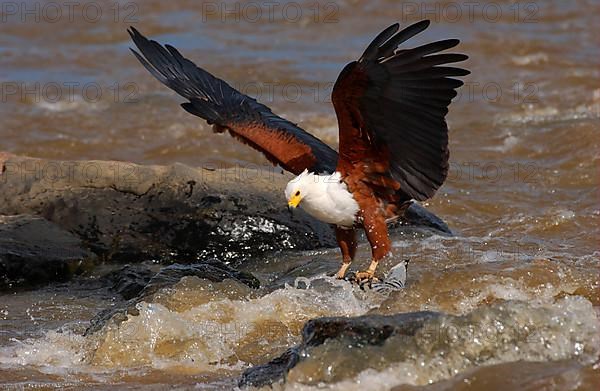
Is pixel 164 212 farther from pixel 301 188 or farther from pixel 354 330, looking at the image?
pixel 354 330

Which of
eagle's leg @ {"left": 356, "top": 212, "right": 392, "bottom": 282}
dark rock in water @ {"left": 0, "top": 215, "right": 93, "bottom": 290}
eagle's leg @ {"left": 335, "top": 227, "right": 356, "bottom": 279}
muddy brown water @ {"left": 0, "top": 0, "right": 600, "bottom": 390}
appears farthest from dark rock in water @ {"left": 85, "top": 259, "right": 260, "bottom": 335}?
eagle's leg @ {"left": 356, "top": 212, "right": 392, "bottom": 282}

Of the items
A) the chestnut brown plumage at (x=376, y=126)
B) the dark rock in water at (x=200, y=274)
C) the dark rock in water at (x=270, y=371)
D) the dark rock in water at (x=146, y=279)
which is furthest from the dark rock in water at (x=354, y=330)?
the dark rock in water at (x=200, y=274)

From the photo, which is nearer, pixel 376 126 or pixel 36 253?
pixel 376 126

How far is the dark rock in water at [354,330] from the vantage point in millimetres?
4605

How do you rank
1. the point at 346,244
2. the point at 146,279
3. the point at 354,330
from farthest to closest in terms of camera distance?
the point at 146,279, the point at 346,244, the point at 354,330

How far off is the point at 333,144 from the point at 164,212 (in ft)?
11.3

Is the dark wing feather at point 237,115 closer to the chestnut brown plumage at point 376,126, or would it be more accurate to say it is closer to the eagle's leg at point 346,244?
the chestnut brown plumage at point 376,126

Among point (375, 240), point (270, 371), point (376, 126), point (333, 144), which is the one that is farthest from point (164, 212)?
point (333, 144)

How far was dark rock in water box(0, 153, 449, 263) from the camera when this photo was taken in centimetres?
729

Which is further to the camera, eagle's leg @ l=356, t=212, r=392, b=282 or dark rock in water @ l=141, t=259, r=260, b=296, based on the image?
eagle's leg @ l=356, t=212, r=392, b=282

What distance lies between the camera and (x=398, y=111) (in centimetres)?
604

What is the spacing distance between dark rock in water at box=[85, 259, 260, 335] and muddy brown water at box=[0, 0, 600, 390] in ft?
0.37

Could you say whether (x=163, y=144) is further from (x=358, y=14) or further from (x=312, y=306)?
(x=358, y=14)

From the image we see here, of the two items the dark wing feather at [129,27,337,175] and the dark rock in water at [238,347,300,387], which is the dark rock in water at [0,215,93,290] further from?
the dark rock in water at [238,347,300,387]
